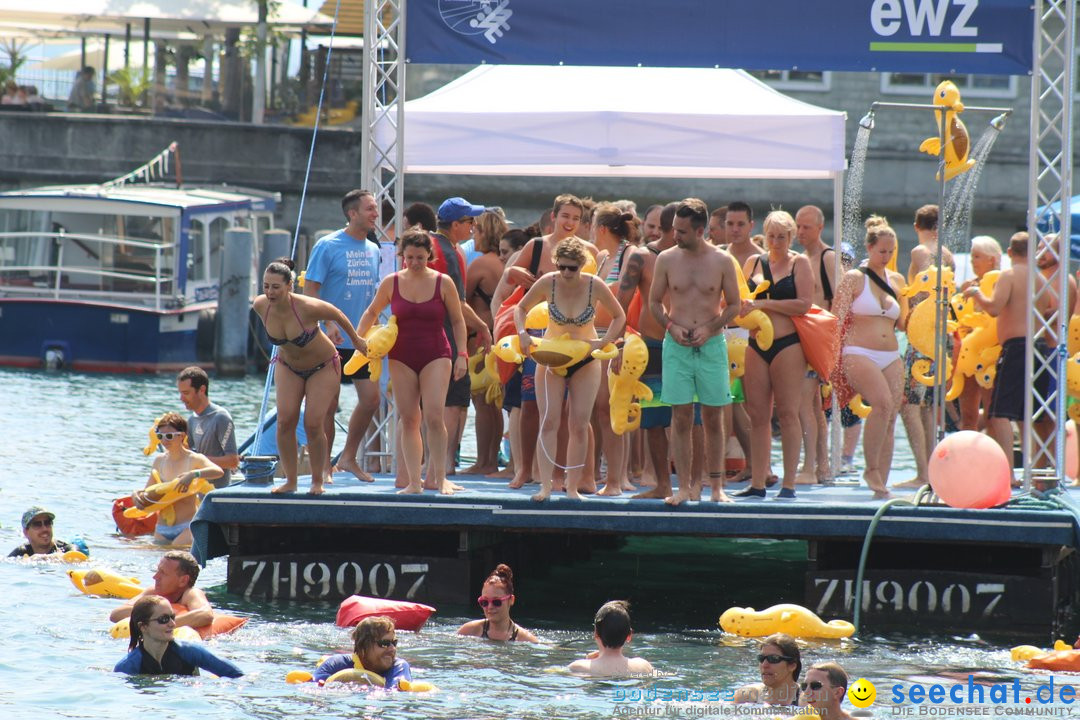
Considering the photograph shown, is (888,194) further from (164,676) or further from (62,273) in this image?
(164,676)

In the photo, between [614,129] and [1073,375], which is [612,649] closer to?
[1073,375]

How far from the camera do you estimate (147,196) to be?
30.4 meters

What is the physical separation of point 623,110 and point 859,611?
203 inches

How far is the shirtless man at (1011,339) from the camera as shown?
38.9 ft

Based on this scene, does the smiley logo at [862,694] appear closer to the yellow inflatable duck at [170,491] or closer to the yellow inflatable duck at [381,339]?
the yellow inflatable duck at [381,339]

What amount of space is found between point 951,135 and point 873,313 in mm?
1447

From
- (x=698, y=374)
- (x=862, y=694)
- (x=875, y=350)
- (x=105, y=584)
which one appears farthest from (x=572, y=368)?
(x=105, y=584)

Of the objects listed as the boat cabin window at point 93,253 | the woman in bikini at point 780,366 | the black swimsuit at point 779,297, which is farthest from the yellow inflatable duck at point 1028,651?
the boat cabin window at point 93,253

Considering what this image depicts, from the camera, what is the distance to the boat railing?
2981cm

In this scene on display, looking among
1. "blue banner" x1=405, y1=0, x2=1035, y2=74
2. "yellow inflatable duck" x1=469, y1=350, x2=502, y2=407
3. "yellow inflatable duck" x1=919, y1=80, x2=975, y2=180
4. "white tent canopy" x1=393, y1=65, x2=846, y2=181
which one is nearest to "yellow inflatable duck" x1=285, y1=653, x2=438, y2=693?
"yellow inflatable duck" x1=469, y1=350, x2=502, y2=407

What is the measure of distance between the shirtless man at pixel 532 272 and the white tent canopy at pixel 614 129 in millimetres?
1909

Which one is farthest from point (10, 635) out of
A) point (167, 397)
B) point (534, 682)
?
point (167, 397)

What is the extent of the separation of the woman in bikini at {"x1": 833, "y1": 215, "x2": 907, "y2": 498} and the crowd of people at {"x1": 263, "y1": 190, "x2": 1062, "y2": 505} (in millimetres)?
16

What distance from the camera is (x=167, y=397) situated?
86.0 feet
